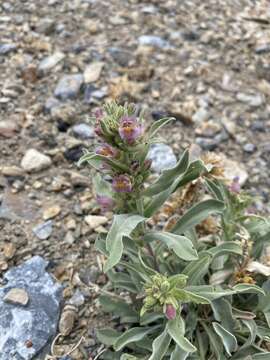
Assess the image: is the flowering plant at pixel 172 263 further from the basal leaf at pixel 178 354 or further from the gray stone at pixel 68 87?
the gray stone at pixel 68 87

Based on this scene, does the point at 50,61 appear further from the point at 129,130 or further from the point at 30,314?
the point at 129,130

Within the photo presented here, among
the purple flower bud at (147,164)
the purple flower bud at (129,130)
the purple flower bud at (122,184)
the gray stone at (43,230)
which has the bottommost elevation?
the gray stone at (43,230)

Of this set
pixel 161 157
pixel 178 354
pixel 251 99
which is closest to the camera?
pixel 178 354

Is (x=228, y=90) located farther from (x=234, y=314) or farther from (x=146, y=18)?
(x=234, y=314)

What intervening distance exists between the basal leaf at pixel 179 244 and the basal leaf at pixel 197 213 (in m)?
0.31

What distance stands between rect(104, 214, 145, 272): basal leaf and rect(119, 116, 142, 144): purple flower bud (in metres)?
0.40

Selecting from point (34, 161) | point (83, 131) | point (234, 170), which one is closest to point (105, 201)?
point (34, 161)

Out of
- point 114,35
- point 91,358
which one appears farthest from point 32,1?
point 91,358

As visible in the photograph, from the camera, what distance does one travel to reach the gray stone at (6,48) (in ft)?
17.9

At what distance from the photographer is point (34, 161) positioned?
458cm

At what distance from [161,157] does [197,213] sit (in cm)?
124

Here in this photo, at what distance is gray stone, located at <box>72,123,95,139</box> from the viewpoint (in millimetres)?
4855

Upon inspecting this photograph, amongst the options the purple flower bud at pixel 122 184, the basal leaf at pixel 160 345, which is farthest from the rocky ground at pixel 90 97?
the purple flower bud at pixel 122 184

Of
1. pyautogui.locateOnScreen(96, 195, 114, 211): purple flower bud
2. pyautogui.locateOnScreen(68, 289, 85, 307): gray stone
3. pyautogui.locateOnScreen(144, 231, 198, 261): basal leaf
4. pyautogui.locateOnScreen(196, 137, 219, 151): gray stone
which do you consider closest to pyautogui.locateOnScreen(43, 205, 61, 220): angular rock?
pyautogui.locateOnScreen(68, 289, 85, 307): gray stone
